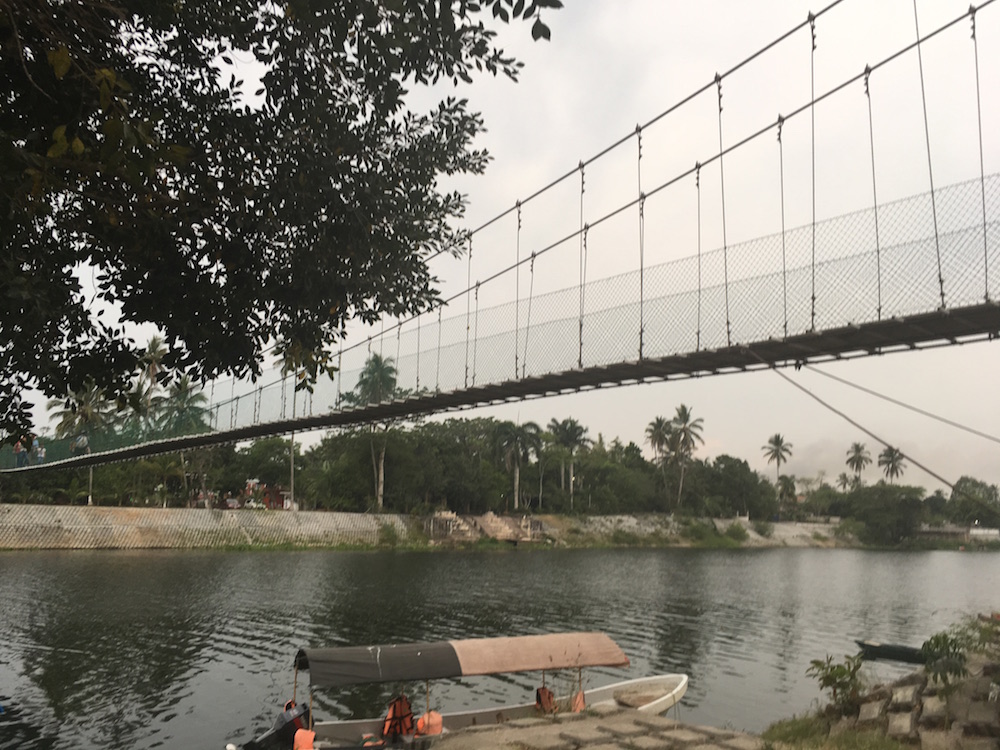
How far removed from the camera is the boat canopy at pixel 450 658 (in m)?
11.4

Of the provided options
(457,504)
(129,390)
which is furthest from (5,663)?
(457,504)

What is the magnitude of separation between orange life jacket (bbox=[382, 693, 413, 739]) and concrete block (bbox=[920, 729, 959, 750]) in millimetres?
6971

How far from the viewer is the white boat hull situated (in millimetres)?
11820

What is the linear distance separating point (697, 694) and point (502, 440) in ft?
214

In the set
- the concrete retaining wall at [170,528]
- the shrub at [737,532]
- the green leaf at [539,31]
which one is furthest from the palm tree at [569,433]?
the green leaf at [539,31]

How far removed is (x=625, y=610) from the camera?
Answer: 30.7 metres

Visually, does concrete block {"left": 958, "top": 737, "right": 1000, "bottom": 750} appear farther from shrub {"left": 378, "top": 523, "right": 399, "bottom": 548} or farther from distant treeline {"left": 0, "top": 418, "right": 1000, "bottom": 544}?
shrub {"left": 378, "top": 523, "right": 399, "bottom": 548}

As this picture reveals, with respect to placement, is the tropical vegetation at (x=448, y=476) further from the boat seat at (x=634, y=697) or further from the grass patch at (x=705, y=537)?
the boat seat at (x=634, y=697)

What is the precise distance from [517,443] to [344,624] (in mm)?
57581

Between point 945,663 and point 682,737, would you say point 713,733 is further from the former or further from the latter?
point 945,663

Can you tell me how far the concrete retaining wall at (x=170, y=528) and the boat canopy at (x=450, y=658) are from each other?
3949cm

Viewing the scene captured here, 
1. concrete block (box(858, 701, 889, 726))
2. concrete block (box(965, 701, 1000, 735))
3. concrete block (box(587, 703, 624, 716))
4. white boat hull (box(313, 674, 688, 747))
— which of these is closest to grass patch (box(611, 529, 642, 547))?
white boat hull (box(313, 674, 688, 747))

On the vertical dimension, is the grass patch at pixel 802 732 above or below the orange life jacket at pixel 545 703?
above

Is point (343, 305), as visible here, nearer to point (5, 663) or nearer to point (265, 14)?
point (265, 14)
